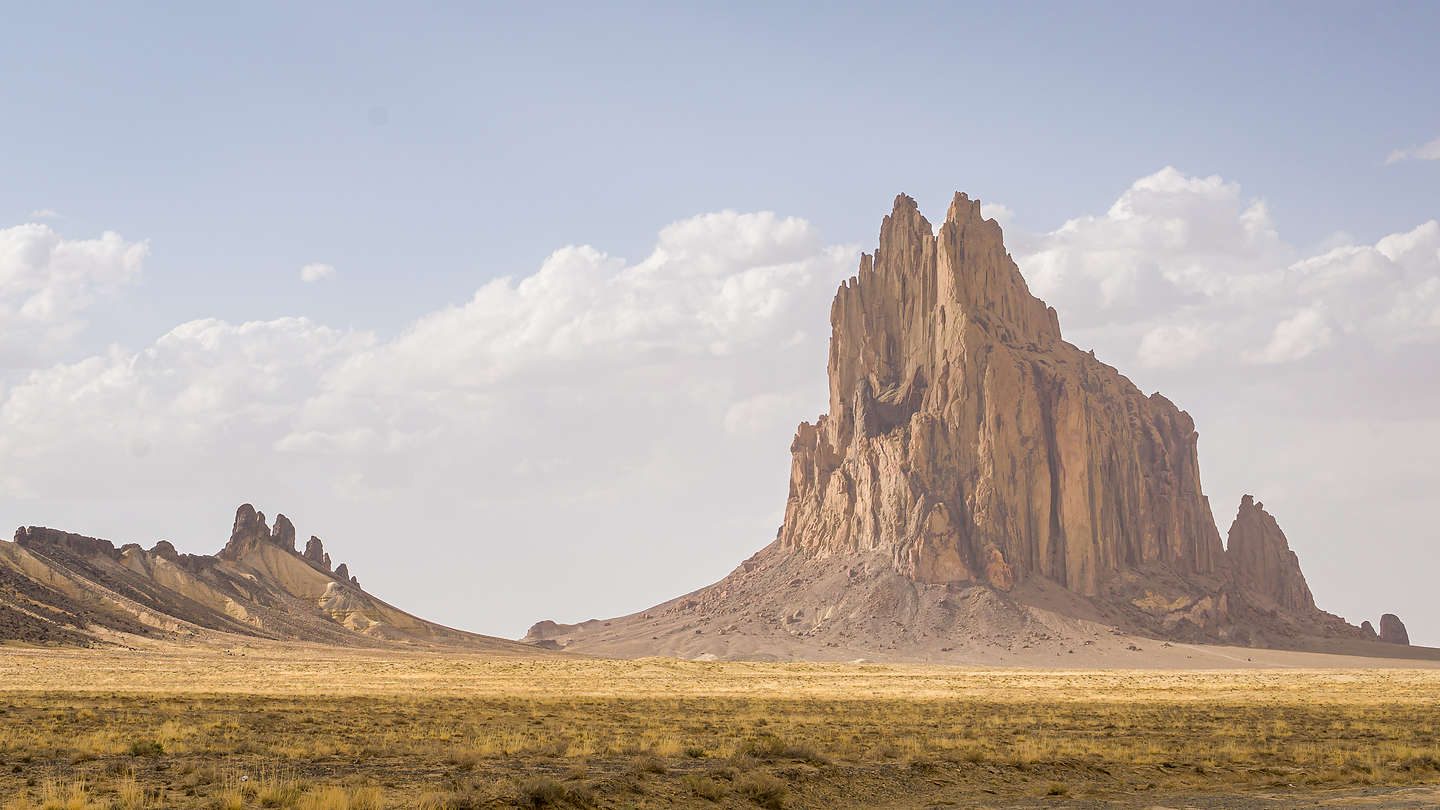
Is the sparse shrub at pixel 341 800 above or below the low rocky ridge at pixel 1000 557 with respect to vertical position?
below

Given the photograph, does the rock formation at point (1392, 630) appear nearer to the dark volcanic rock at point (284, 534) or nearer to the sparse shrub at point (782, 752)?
the dark volcanic rock at point (284, 534)

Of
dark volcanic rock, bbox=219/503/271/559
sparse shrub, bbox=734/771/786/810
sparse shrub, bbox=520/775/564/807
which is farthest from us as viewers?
dark volcanic rock, bbox=219/503/271/559

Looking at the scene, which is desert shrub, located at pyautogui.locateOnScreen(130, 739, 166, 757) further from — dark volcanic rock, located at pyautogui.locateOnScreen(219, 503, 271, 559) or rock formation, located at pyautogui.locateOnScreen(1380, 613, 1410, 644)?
rock formation, located at pyautogui.locateOnScreen(1380, 613, 1410, 644)

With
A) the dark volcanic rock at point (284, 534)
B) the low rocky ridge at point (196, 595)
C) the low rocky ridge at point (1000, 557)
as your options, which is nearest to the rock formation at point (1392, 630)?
the low rocky ridge at point (1000, 557)

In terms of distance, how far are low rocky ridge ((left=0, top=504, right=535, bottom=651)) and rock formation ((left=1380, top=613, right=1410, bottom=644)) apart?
134139 millimetres

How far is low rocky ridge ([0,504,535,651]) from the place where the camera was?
117250 mm

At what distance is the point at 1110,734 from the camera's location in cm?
3888

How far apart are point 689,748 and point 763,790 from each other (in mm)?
7007

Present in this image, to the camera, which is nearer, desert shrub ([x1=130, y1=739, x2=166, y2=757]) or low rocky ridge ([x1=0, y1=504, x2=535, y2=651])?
desert shrub ([x1=130, y1=739, x2=166, y2=757])

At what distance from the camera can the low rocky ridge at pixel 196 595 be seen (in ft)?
385

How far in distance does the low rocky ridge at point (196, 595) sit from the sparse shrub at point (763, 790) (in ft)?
312

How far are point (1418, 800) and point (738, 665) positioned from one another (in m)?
94.7

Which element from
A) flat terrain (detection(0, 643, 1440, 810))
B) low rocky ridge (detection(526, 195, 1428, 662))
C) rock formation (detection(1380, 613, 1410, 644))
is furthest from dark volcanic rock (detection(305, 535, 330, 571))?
rock formation (detection(1380, 613, 1410, 644))

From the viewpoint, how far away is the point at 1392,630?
196375 mm
